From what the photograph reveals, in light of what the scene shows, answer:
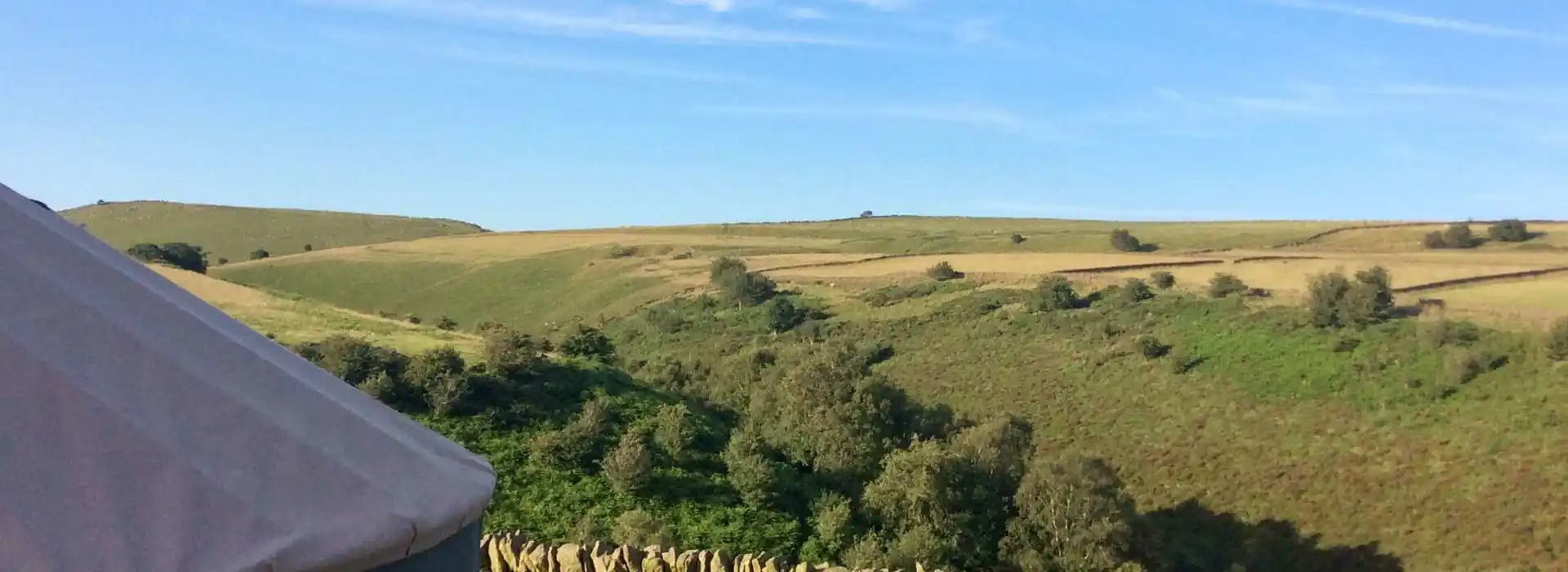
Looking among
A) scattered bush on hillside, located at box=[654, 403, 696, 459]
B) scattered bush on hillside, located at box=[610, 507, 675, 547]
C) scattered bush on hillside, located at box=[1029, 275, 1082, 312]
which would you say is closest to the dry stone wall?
scattered bush on hillside, located at box=[610, 507, 675, 547]

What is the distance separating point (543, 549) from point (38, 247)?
5975 millimetres

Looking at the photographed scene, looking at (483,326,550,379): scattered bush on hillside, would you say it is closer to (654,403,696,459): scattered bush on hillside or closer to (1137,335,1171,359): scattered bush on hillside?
(654,403,696,459): scattered bush on hillside

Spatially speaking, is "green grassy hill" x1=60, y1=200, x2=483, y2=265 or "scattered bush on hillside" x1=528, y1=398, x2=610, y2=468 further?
"green grassy hill" x1=60, y1=200, x2=483, y2=265

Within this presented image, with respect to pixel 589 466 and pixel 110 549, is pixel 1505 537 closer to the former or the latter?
pixel 589 466

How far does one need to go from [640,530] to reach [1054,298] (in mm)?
29815

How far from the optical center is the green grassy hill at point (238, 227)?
92750mm

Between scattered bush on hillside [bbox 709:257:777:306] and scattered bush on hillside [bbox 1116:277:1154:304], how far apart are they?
15511 millimetres

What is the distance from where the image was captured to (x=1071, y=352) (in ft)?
113

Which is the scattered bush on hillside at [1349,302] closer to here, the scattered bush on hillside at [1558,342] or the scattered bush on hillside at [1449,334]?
the scattered bush on hillside at [1449,334]

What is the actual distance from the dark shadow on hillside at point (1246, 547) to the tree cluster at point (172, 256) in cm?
3438

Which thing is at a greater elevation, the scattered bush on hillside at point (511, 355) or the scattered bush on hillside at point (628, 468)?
the scattered bush on hillside at point (511, 355)

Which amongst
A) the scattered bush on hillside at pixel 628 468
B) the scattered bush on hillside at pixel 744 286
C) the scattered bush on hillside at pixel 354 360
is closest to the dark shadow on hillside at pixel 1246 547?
the scattered bush on hillside at pixel 628 468

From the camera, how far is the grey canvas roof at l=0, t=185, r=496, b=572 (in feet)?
9.61

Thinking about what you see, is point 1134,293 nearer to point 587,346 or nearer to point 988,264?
point 988,264
